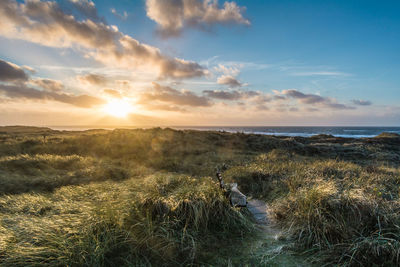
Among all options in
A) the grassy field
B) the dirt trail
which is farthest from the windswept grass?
the dirt trail

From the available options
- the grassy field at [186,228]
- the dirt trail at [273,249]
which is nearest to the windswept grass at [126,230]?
the grassy field at [186,228]

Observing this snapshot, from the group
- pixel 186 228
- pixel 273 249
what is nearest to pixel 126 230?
pixel 186 228

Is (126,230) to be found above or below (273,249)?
above

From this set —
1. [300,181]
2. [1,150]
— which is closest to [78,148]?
[1,150]

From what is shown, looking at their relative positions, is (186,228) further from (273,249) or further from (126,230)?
(273,249)

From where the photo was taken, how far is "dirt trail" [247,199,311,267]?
2988 mm

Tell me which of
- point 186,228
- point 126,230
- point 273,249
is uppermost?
point 126,230

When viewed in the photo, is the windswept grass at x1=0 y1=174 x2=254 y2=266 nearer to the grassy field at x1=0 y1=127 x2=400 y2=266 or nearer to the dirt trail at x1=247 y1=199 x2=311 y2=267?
the grassy field at x1=0 y1=127 x2=400 y2=266

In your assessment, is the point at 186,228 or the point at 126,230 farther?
the point at 186,228

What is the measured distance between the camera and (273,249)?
10.8ft

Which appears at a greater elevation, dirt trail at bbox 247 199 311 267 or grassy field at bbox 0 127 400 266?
grassy field at bbox 0 127 400 266

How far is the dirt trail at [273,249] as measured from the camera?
2.99 metres

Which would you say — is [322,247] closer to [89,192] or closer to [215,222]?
[215,222]

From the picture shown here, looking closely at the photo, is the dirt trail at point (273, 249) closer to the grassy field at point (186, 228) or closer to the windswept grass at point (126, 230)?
the grassy field at point (186, 228)
